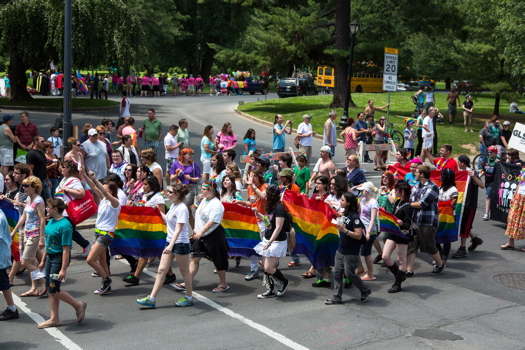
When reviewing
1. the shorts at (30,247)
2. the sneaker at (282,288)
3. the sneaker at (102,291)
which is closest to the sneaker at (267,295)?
the sneaker at (282,288)

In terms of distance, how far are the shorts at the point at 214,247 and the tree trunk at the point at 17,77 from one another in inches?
1014

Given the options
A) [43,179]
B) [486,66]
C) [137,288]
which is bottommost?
[137,288]

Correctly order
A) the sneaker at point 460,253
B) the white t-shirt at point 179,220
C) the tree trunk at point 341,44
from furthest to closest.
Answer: the tree trunk at point 341,44 < the sneaker at point 460,253 < the white t-shirt at point 179,220

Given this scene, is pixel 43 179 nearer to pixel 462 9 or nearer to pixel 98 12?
pixel 98 12

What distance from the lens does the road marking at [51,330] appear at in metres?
7.68

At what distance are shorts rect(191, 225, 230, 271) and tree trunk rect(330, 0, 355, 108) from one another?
2310 cm

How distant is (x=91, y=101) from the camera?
37531mm

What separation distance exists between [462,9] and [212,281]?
26.3m

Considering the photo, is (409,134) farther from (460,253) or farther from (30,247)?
(30,247)

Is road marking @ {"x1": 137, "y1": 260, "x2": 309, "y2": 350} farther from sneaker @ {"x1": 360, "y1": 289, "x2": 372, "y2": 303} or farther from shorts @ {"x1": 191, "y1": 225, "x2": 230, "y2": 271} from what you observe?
sneaker @ {"x1": 360, "y1": 289, "x2": 372, "y2": 303}

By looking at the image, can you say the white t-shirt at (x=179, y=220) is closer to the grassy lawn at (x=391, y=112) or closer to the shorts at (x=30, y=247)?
the shorts at (x=30, y=247)

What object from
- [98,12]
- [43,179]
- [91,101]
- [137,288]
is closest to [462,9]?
[98,12]

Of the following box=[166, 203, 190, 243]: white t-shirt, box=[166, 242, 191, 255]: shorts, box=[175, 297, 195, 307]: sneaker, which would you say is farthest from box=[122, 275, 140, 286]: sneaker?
box=[166, 242, 191, 255]: shorts

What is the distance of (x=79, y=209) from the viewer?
32.7 ft
